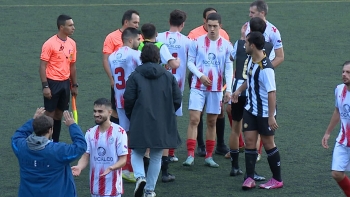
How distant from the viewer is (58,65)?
30.7 feet

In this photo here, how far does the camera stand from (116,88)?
8430 millimetres

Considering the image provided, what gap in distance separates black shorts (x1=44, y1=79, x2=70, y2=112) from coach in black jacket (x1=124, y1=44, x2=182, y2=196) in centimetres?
202

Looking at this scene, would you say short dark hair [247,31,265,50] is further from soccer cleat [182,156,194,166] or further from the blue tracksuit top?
the blue tracksuit top

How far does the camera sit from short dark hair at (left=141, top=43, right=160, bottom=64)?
24.8ft

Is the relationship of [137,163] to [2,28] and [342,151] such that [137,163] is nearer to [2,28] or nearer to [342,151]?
[342,151]

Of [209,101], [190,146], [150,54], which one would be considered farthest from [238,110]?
[150,54]

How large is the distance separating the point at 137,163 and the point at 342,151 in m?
2.07

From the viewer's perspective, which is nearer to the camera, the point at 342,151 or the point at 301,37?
the point at 342,151

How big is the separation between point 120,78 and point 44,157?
8.54 feet

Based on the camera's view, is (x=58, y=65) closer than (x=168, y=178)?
No

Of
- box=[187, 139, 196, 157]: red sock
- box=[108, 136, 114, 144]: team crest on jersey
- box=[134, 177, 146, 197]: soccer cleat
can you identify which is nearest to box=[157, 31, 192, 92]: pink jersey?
box=[187, 139, 196, 157]: red sock

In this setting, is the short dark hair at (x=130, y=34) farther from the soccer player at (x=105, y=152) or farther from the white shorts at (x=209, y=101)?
the soccer player at (x=105, y=152)

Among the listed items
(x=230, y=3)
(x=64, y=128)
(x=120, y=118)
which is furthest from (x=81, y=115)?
(x=230, y=3)

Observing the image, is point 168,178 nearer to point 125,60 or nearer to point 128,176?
point 128,176
